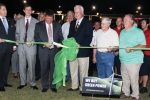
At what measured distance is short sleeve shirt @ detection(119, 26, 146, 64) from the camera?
5344 mm

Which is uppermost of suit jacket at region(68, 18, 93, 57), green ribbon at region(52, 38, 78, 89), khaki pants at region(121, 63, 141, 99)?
suit jacket at region(68, 18, 93, 57)

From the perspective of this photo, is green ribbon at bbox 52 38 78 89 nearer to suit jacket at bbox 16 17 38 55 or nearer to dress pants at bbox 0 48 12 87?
suit jacket at bbox 16 17 38 55

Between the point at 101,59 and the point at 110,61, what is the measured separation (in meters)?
0.23

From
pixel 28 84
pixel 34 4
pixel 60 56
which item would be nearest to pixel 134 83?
pixel 60 56

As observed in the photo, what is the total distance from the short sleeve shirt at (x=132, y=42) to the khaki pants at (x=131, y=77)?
0.40 feet

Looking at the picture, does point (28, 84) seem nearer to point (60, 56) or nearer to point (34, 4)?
point (60, 56)

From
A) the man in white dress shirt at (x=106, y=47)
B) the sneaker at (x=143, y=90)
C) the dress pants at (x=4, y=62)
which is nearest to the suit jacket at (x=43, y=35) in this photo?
the dress pants at (x=4, y=62)

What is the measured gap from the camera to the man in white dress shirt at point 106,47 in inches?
226

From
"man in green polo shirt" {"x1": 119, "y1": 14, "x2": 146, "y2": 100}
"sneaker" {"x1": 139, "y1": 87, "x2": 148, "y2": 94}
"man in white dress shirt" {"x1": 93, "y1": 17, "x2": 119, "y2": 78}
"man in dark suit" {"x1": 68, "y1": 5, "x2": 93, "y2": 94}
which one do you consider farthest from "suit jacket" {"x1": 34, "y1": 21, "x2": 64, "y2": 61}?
"sneaker" {"x1": 139, "y1": 87, "x2": 148, "y2": 94}

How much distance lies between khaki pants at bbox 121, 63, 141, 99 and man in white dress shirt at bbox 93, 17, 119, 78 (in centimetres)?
38

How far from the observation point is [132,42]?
540cm

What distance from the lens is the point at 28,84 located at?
7125 millimetres

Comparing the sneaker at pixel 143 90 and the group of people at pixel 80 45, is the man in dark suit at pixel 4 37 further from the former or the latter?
the sneaker at pixel 143 90

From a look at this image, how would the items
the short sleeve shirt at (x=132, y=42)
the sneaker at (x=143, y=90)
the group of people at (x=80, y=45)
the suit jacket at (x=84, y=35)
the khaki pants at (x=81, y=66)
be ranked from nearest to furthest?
the short sleeve shirt at (x=132, y=42)
the group of people at (x=80, y=45)
the suit jacket at (x=84, y=35)
the khaki pants at (x=81, y=66)
the sneaker at (x=143, y=90)
